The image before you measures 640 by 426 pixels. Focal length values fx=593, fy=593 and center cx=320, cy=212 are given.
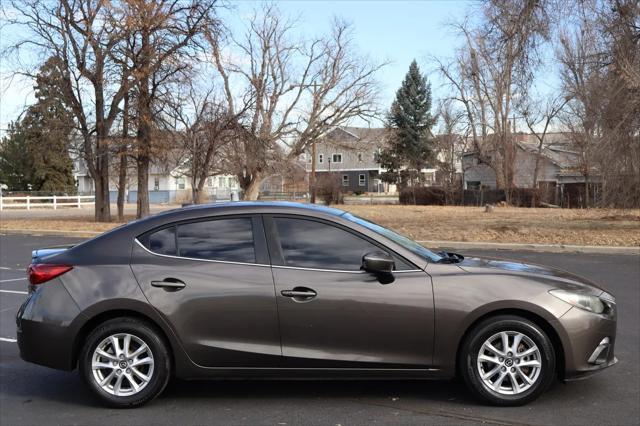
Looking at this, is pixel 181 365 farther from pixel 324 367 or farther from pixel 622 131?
pixel 622 131

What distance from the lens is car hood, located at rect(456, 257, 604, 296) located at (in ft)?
14.6

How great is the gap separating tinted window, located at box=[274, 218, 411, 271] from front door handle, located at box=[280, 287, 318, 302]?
0.19 meters

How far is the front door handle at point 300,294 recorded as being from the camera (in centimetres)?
436

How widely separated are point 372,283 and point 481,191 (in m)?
43.3

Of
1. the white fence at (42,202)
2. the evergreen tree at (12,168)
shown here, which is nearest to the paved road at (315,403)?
the white fence at (42,202)

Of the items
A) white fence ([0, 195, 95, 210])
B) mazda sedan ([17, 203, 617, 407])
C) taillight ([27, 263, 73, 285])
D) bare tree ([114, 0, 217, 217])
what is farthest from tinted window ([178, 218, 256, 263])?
→ white fence ([0, 195, 95, 210])

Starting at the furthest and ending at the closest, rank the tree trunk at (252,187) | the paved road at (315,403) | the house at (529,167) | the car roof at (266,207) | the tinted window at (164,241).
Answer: the house at (529,167) < the tree trunk at (252,187) < the car roof at (266,207) < the tinted window at (164,241) < the paved road at (315,403)

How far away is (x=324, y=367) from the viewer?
4.38 meters

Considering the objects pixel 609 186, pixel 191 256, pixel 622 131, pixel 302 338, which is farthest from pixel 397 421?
pixel 609 186

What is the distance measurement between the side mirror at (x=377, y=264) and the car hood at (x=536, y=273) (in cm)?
62

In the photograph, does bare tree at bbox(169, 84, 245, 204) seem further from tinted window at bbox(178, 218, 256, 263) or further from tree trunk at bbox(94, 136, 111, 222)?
tinted window at bbox(178, 218, 256, 263)

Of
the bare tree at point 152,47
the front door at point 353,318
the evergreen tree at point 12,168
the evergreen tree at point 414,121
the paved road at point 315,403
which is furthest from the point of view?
the evergreen tree at point 12,168

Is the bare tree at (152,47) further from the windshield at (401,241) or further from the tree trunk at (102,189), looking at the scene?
the windshield at (401,241)

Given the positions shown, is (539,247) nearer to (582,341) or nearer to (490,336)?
(582,341)
